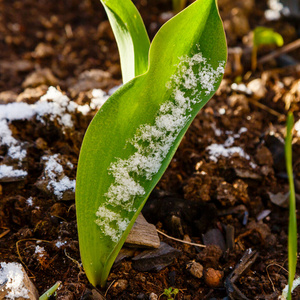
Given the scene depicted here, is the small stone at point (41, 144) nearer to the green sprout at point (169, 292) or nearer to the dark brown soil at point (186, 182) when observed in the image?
the dark brown soil at point (186, 182)

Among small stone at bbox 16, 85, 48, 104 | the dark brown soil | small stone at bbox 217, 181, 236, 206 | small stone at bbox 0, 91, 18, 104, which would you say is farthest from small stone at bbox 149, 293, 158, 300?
small stone at bbox 0, 91, 18, 104

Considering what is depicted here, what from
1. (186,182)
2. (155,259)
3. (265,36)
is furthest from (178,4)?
(155,259)

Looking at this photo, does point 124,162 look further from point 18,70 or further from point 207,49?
point 18,70

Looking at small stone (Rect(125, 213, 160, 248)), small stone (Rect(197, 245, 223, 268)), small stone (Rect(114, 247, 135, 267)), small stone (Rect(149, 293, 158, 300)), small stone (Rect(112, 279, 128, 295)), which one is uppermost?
small stone (Rect(125, 213, 160, 248))

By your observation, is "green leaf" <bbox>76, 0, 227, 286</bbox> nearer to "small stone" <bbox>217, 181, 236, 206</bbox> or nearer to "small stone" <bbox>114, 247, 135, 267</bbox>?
"small stone" <bbox>114, 247, 135, 267</bbox>

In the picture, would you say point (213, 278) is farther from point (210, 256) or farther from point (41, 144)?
point (41, 144)

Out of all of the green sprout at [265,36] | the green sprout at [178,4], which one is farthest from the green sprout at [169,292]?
the green sprout at [178,4]

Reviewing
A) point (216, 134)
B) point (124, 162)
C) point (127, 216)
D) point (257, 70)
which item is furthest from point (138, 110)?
point (257, 70)
